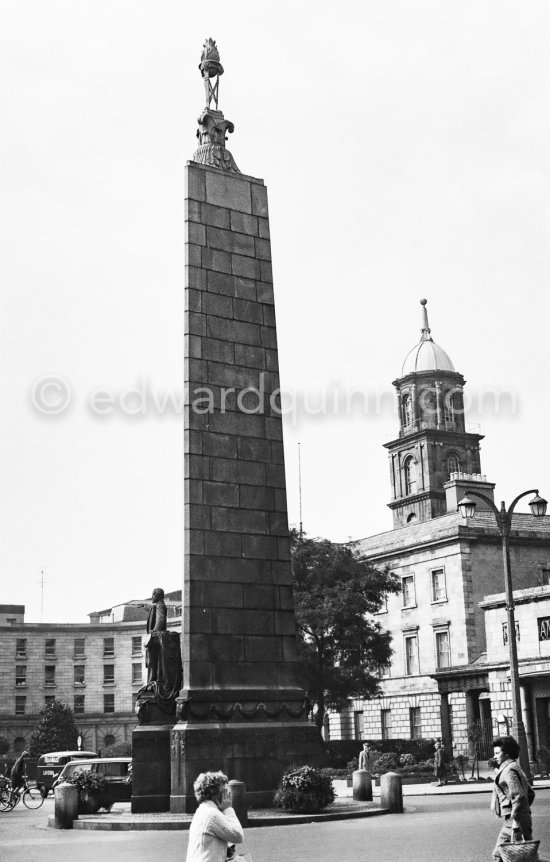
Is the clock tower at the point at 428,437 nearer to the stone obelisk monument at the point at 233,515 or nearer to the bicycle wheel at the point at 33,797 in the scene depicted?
the bicycle wheel at the point at 33,797

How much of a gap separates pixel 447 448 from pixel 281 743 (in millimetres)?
80541

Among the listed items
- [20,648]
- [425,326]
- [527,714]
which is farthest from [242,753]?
[425,326]

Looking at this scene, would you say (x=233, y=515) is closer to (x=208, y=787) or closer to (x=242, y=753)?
(x=242, y=753)

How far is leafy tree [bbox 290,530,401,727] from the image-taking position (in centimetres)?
4931

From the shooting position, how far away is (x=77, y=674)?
98625mm

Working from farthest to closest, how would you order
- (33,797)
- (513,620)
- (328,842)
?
(33,797)
(513,620)
(328,842)

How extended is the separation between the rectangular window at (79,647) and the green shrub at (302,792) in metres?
82.2

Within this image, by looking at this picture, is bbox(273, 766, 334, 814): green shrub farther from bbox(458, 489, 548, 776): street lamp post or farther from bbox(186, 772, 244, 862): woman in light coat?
bbox(186, 772, 244, 862): woman in light coat

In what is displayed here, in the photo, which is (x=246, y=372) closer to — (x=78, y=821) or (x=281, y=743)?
(x=281, y=743)

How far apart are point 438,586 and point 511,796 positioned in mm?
55236

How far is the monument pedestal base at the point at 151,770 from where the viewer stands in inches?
802

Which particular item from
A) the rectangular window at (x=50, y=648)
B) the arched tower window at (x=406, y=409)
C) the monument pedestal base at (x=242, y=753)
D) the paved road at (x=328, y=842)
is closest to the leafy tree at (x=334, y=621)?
the monument pedestal base at (x=242, y=753)

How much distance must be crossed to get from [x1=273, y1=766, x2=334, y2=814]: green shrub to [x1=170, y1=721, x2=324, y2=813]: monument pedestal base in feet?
2.97

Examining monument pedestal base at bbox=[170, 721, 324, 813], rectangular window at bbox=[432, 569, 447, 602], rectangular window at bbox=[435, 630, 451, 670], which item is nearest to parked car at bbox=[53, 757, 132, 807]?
monument pedestal base at bbox=[170, 721, 324, 813]
